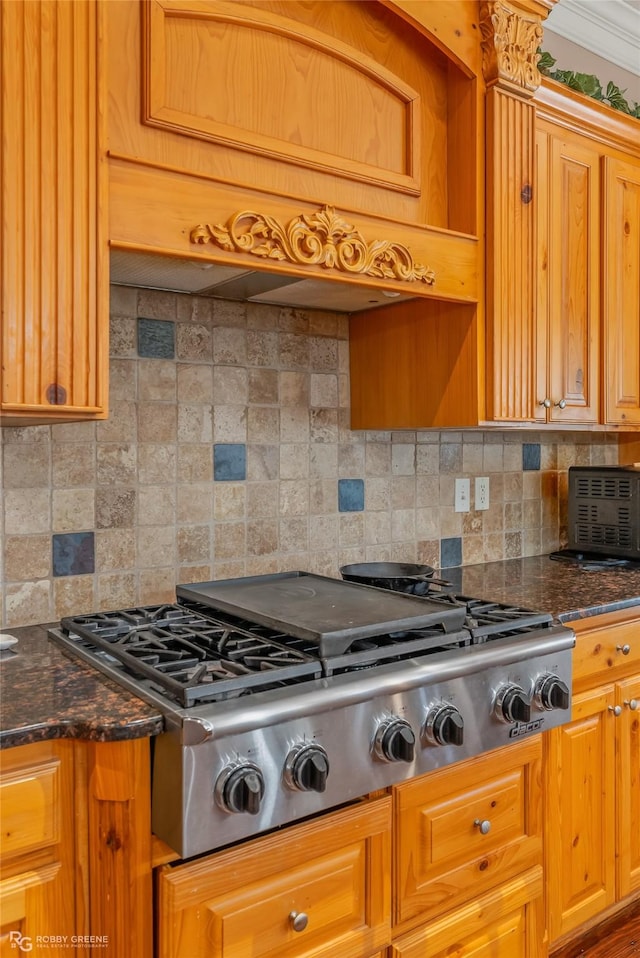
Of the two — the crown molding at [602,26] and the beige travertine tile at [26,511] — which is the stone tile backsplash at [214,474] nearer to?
the beige travertine tile at [26,511]

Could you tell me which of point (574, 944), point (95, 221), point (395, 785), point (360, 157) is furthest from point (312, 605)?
point (574, 944)

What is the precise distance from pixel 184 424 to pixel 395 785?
1012mm

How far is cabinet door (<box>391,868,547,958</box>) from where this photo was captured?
1.45 metres

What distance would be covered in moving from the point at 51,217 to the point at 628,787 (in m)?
1.97

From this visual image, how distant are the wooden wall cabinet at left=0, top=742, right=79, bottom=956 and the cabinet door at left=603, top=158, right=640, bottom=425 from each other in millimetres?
1891

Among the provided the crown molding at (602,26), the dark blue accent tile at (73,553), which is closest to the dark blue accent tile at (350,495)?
the dark blue accent tile at (73,553)

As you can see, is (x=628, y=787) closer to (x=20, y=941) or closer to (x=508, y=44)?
(x=20, y=941)

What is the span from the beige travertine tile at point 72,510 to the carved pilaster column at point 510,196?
3.44 feet

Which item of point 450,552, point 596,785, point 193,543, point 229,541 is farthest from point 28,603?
point 596,785

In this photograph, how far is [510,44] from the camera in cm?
193

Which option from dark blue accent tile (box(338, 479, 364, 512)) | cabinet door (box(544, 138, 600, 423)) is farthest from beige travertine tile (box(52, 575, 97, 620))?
cabinet door (box(544, 138, 600, 423))

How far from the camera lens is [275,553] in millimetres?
2074

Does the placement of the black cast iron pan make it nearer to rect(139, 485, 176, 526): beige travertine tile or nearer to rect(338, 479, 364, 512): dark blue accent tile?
rect(338, 479, 364, 512): dark blue accent tile

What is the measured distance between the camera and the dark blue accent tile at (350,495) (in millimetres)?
2201
